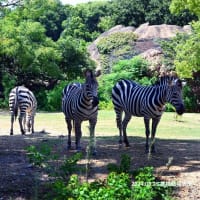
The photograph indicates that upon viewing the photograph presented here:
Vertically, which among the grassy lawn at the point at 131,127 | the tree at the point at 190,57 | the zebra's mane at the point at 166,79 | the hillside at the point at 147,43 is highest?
the hillside at the point at 147,43

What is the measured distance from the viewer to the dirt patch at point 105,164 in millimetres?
6523

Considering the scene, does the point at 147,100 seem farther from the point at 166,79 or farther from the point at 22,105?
the point at 22,105

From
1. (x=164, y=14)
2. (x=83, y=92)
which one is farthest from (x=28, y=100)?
(x=164, y=14)

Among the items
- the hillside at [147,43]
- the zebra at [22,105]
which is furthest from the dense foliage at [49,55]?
the zebra at [22,105]

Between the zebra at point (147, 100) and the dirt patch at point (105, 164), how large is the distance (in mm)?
485

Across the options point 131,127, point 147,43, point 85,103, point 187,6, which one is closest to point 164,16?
point 147,43

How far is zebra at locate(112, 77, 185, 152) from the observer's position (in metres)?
8.77

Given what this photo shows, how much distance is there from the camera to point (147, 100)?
924 cm

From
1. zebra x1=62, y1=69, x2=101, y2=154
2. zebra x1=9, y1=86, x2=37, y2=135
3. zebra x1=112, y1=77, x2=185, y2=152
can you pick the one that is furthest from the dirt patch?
zebra x1=9, y1=86, x2=37, y2=135

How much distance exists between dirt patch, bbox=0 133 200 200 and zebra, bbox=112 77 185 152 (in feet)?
1.59

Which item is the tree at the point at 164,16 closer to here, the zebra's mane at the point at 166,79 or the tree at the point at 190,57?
the tree at the point at 190,57

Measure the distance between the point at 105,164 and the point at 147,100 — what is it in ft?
6.07

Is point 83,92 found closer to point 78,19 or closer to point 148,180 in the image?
point 148,180

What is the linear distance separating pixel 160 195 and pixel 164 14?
129 ft
